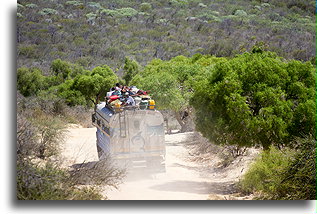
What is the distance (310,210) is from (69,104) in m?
18.5

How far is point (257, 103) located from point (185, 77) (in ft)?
39.9

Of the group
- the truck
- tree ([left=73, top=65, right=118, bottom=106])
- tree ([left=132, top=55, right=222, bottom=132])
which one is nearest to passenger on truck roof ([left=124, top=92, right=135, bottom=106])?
the truck

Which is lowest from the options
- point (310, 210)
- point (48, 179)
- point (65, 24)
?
point (310, 210)

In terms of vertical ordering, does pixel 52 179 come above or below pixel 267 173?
above

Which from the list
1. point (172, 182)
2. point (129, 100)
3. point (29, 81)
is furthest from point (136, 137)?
point (29, 81)

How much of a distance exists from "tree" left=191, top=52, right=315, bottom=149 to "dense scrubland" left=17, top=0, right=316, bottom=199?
23mm

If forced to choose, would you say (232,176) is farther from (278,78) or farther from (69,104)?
(69,104)

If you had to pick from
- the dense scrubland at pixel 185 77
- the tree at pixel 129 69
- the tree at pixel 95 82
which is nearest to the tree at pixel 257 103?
the dense scrubland at pixel 185 77

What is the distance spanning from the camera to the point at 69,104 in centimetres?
2667

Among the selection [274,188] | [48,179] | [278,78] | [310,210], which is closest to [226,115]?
[278,78]

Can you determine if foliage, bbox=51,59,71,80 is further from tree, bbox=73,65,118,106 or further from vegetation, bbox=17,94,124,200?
vegetation, bbox=17,94,124,200

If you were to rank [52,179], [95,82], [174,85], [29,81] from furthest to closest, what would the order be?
1. [95,82]
2. [174,85]
3. [29,81]
4. [52,179]

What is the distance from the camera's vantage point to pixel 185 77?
78.0 ft

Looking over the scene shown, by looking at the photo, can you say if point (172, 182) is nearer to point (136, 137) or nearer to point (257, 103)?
point (136, 137)
